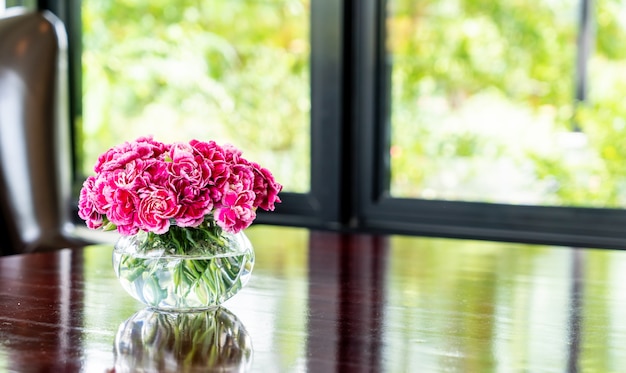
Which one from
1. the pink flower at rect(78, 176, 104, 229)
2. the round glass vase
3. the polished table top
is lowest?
the polished table top

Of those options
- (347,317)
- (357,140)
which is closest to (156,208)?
(347,317)

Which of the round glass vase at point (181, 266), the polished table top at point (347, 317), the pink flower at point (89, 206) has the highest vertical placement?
the pink flower at point (89, 206)

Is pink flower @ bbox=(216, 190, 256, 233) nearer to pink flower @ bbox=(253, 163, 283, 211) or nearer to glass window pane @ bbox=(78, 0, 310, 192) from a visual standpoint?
pink flower @ bbox=(253, 163, 283, 211)

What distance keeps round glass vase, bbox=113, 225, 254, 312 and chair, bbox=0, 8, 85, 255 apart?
1006 mm

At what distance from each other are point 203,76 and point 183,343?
1953mm

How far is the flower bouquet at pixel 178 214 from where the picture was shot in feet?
3.82

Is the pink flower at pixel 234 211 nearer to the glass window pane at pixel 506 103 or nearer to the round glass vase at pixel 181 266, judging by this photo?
the round glass vase at pixel 181 266

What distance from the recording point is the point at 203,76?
2.97 meters

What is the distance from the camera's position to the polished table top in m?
1.05

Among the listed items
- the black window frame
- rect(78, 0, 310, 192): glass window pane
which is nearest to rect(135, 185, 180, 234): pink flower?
the black window frame

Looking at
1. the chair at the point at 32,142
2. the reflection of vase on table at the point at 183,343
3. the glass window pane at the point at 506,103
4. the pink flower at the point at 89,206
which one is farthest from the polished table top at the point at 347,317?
the glass window pane at the point at 506,103

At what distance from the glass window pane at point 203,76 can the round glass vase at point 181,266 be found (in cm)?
160

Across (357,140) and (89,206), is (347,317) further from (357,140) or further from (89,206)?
(357,140)

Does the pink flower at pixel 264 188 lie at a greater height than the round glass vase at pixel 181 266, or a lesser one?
greater
